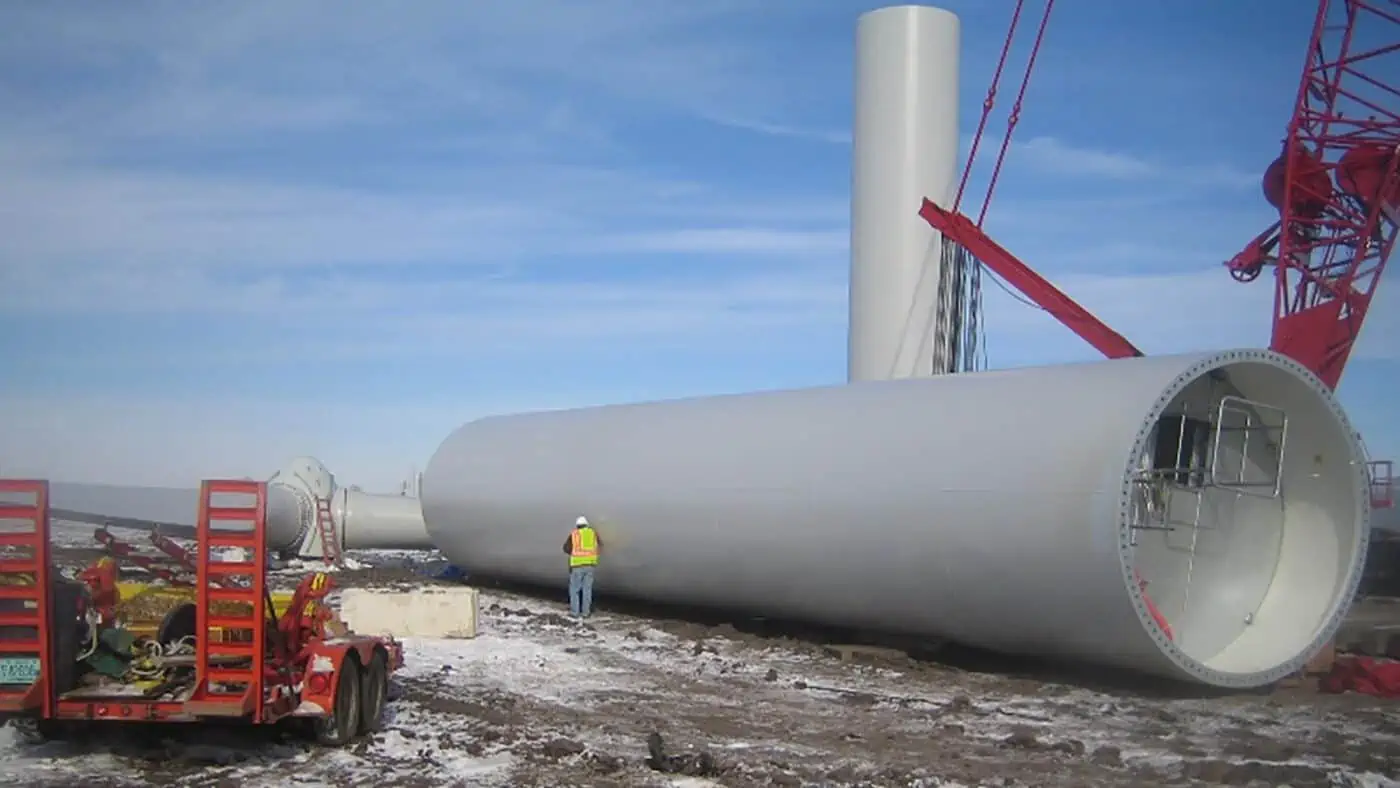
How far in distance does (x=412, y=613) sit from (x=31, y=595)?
6.99 metres

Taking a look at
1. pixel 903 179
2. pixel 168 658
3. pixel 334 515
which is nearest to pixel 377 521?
pixel 334 515

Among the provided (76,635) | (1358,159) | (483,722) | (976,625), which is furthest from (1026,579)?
(1358,159)

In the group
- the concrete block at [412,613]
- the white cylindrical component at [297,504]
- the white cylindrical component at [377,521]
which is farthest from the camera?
the white cylindrical component at [377,521]

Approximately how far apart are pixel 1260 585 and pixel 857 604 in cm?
399

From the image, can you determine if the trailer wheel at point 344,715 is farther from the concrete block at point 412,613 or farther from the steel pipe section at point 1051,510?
the steel pipe section at point 1051,510

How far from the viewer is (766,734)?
1025 cm

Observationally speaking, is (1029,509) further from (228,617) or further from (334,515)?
(334,515)

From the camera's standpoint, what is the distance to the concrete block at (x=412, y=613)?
1502cm

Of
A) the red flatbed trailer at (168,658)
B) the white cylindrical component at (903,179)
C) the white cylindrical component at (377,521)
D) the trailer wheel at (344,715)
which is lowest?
the white cylindrical component at (377,521)

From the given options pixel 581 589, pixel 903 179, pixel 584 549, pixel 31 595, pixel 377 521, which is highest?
pixel 903 179

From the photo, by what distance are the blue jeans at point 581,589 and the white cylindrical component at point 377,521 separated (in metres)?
10.1

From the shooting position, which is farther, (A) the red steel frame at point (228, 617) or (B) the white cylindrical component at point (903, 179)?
(B) the white cylindrical component at point (903, 179)

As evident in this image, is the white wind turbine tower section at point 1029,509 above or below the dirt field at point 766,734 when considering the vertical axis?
above

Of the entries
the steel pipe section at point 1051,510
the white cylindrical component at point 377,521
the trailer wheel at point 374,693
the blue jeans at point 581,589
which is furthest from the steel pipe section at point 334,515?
the trailer wheel at point 374,693
